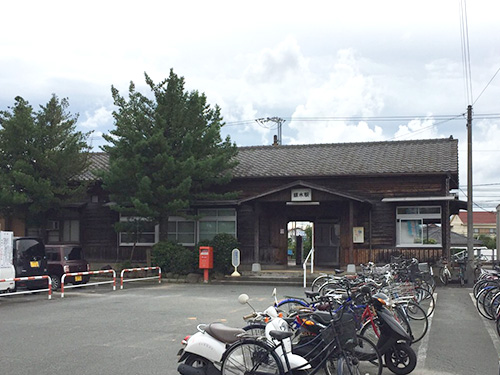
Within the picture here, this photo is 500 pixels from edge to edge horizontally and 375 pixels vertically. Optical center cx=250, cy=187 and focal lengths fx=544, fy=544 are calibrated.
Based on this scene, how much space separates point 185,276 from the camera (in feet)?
66.8

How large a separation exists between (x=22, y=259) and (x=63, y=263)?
2079mm

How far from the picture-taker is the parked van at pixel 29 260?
15.3 metres

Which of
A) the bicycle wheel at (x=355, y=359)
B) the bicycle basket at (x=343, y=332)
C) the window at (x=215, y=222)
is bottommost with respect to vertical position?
the bicycle wheel at (x=355, y=359)

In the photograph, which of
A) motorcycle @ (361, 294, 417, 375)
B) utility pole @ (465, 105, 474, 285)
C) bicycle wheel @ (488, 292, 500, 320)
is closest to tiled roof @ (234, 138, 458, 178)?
utility pole @ (465, 105, 474, 285)

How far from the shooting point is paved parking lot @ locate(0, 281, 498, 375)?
281 inches

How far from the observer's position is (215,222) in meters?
23.2

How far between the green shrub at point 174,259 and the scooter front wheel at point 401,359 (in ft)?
46.3

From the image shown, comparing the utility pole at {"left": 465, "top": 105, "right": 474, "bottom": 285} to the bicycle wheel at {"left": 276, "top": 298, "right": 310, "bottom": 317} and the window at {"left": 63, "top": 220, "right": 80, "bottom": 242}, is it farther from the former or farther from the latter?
the window at {"left": 63, "top": 220, "right": 80, "bottom": 242}

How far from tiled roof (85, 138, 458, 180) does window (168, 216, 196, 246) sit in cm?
303

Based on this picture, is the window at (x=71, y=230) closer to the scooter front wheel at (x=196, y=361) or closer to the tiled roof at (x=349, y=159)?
the tiled roof at (x=349, y=159)

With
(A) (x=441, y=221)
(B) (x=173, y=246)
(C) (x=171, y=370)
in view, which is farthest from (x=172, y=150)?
(C) (x=171, y=370)

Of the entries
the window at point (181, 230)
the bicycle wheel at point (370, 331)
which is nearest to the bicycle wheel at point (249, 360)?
the bicycle wheel at point (370, 331)

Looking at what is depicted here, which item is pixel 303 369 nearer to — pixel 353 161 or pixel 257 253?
pixel 257 253

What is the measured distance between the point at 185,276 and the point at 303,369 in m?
14.9
